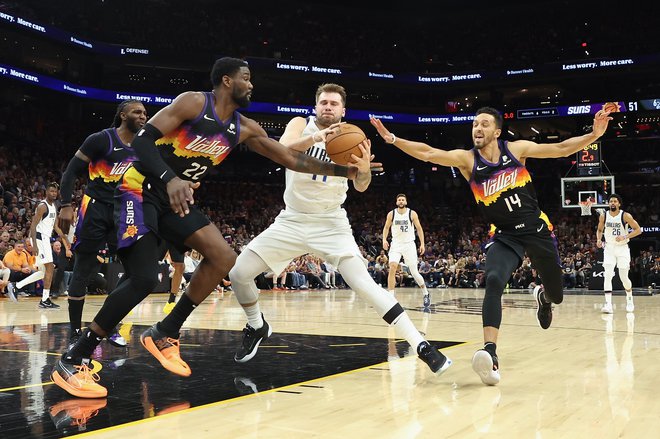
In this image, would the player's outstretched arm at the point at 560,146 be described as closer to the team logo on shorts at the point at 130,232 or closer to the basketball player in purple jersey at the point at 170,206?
the basketball player in purple jersey at the point at 170,206

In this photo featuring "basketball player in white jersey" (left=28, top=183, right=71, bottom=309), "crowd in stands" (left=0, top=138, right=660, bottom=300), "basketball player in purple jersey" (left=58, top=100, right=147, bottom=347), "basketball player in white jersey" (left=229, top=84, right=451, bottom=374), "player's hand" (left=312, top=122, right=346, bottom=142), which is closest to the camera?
"player's hand" (left=312, top=122, right=346, bottom=142)

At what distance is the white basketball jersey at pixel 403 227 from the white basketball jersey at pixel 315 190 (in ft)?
25.0

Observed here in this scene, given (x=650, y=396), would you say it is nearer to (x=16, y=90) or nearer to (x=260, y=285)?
(x=260, y=285)

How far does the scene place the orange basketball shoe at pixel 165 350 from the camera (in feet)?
14.0

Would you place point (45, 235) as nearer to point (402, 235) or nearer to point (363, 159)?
point (402, 235)

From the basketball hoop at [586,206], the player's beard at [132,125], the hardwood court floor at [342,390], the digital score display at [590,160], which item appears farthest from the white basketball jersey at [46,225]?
the digital score display at [590,160]

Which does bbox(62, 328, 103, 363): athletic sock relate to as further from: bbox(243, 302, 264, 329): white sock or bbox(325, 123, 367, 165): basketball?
bbox(325, 123, 367, 165): basketball

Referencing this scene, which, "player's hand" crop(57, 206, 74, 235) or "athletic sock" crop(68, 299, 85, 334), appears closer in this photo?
"player's hand" crop(57, 206, 74, 235)

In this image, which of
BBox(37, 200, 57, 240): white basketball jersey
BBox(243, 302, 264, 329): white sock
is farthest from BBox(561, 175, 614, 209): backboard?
BBox(243, 302, 264, 329): white sock

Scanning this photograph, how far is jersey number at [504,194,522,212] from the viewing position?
514 centimetres

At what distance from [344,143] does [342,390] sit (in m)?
1.75

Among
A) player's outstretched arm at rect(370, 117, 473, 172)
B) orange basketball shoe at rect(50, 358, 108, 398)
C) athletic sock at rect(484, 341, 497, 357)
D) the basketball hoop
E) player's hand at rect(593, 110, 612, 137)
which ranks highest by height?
the basketball hoop

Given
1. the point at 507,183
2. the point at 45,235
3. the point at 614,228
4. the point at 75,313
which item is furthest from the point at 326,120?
the point at 614,228

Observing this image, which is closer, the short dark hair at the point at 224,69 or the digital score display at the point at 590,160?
the short dark hair at the point at 224,69
